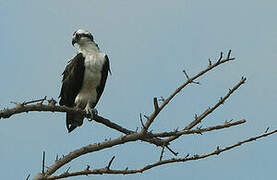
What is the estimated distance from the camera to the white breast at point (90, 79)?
9.09m

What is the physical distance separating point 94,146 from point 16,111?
94cm

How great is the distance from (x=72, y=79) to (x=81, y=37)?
0.89 meters

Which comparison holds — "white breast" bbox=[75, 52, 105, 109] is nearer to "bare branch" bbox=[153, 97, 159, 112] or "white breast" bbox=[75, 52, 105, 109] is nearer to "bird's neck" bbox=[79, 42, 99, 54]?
"bird's neck" bbox=[79, 42, 99, 54]

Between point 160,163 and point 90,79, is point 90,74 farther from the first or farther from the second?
point 160,163

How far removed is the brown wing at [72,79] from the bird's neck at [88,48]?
0.18 meters

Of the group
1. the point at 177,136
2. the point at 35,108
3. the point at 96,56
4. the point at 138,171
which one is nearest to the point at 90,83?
the point at 96,56

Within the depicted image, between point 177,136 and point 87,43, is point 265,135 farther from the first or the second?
point 87,43

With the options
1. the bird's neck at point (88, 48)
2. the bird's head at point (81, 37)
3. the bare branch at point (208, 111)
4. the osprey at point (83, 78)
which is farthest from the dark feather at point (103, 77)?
the bare branch at point (208, 111)

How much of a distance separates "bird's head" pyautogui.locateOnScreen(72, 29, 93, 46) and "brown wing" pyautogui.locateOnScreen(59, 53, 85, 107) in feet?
1.15

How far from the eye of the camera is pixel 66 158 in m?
5.66

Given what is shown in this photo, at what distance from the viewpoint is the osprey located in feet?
29.6

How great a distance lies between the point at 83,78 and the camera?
9.08m

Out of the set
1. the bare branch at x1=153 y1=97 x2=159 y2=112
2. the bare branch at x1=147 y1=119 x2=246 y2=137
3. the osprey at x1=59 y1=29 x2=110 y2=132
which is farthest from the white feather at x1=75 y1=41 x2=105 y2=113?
the bare branch at x1=153 y1=97 x2=159 y2=112

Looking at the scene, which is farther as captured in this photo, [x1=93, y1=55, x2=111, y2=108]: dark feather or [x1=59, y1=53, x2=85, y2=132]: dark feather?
[x1=93, y1=55, x2=111, y2=108]: dark feather
